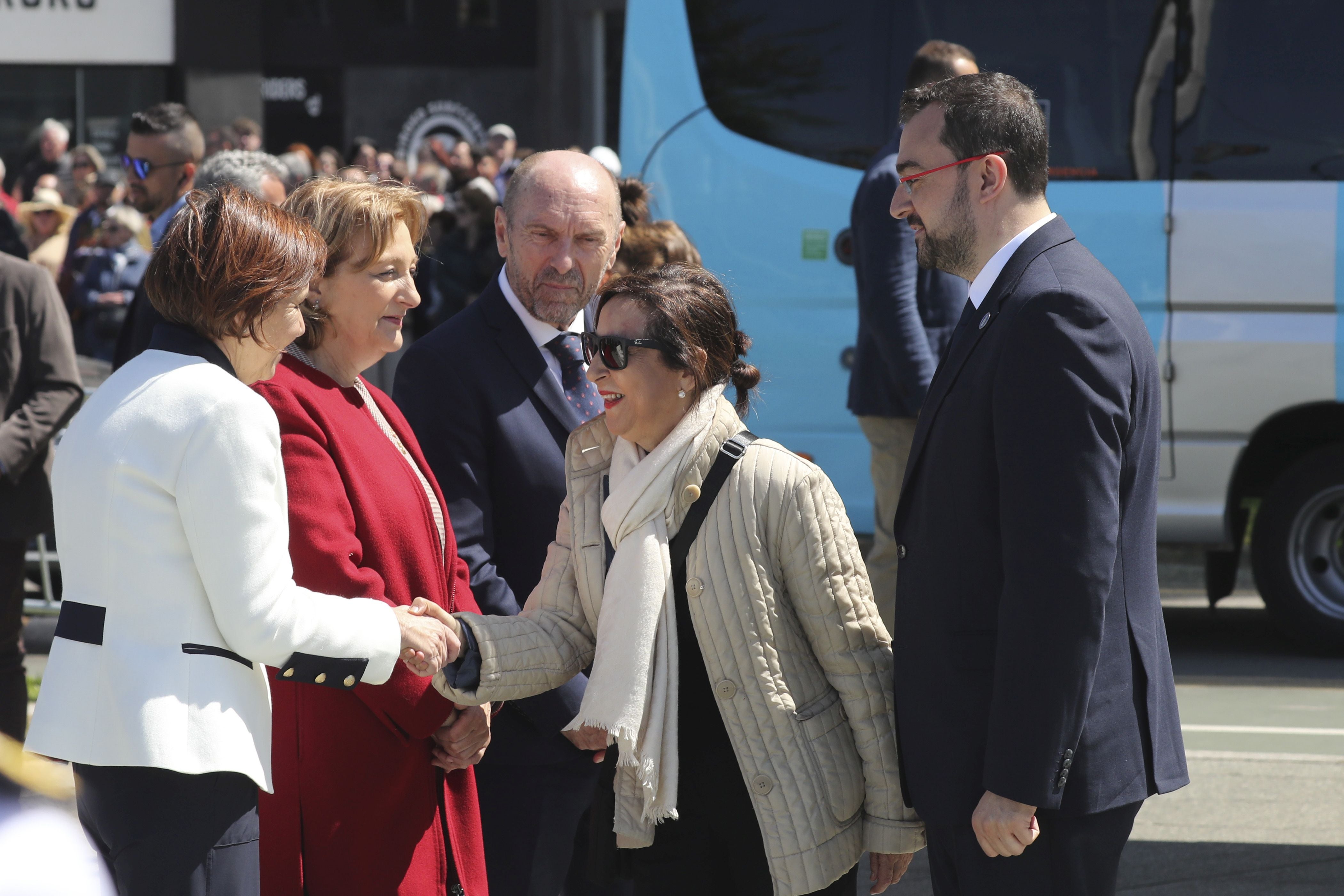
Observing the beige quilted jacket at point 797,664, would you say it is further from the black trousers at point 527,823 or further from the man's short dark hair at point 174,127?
the man's short dark hair at point 174,127

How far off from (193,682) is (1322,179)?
5933 millimetres

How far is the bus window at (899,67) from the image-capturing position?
6953 millimetres

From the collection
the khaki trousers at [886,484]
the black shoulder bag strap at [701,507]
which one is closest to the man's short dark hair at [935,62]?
the khaki trousers at [886,484]

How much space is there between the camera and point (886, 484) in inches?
239

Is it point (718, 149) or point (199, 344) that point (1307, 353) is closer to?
point (718, 149)

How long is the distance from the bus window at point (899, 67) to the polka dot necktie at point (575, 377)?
3.76 m

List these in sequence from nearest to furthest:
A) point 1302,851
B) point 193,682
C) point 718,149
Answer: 1. point 193,682
2. point 1302,851
3. point 718,149

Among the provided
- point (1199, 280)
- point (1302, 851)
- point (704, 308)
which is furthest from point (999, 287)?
point (1199, 280)

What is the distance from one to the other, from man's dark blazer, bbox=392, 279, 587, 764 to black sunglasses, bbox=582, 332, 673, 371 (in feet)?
1.78

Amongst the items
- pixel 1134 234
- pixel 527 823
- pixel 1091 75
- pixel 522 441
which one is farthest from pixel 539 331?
pixel 1091 75

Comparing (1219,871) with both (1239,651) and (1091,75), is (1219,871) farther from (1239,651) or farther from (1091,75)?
(1091,75)

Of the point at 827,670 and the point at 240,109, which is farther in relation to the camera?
the point at 240,109

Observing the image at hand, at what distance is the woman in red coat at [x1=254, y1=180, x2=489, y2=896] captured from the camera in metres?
2.69

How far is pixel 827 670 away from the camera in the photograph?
270cm
